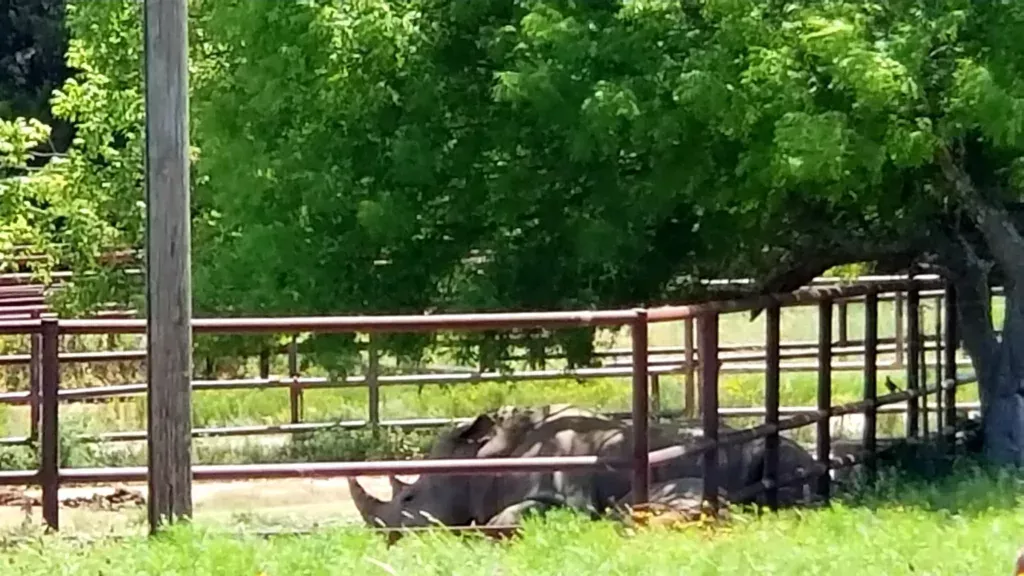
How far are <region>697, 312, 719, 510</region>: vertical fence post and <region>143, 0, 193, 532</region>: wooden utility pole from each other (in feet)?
10.2

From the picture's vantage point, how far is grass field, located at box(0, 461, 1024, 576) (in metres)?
6.82

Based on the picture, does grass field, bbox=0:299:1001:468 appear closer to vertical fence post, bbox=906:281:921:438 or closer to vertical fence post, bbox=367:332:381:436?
Result: vertical fence post, bbox=367:332:381:436

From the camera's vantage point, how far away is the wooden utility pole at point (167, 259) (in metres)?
7.23

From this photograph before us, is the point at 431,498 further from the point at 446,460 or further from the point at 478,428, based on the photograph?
the point at 446,460

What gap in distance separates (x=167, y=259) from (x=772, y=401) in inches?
169

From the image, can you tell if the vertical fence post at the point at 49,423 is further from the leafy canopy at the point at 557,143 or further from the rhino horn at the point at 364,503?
the leafy canopy at the point at 557,143

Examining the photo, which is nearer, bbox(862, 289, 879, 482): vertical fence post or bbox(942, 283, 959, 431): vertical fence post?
bbox(862, 289, 879, 482): vertical fence post

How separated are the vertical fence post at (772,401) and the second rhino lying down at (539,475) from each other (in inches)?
5.8

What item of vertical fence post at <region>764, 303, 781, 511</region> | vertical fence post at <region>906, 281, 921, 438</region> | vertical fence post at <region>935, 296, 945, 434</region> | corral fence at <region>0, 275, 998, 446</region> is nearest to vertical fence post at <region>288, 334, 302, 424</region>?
corral fence at <region>0, 275, 998, 446</region>

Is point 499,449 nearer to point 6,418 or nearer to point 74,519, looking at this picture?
point 74,519

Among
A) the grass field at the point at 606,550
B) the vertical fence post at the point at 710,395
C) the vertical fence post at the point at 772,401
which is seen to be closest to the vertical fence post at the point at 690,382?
the vertical fence post at the point at 772,401

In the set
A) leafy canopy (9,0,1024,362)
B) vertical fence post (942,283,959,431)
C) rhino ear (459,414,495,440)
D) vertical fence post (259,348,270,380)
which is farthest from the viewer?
vertical fence post (259,348,270,380)

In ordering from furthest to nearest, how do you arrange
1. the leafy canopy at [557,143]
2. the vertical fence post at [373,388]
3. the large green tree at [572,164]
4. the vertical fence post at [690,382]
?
the vertical fence post at [690,382] → the vertical fence post at [373,388] → the large green tree at [572,164] → the leafy canopy at [557,143]

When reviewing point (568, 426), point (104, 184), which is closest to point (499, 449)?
point (568, 426)
